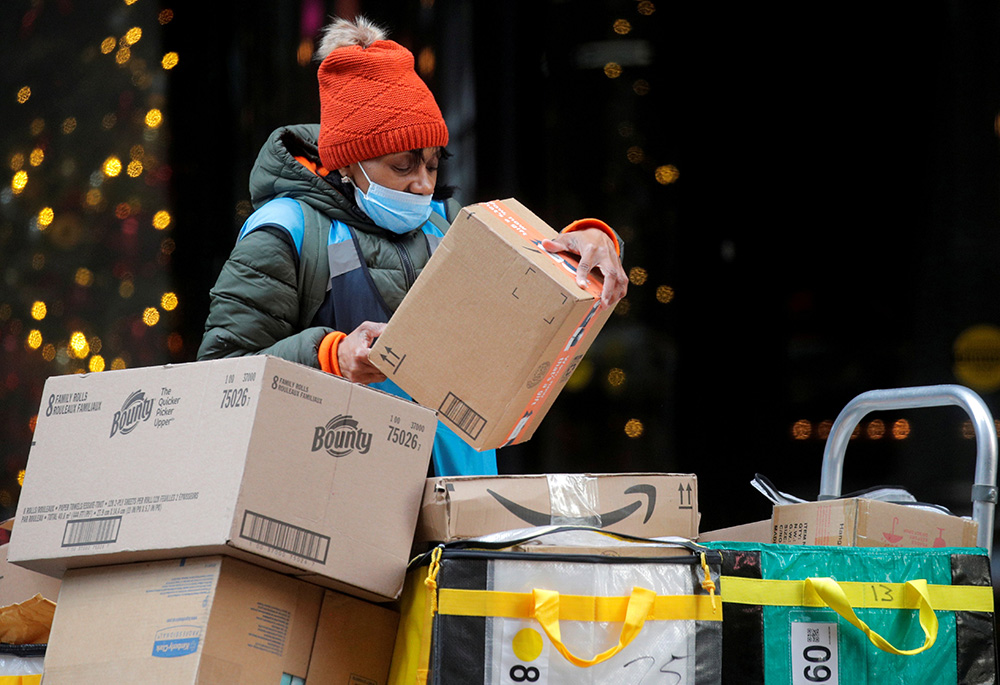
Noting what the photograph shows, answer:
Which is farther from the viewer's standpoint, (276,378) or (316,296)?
(316,296)

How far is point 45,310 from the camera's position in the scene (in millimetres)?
4160

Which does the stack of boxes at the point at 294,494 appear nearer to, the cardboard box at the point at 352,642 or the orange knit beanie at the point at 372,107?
the cardboard box at the point at 352,642

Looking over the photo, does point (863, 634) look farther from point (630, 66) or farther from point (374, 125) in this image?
point (630, 66)

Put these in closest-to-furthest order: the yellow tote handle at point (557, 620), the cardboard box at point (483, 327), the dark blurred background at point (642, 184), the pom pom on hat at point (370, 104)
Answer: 1. the yellow tote handle at point (557, 620)
2. the cardboard box at point (483, 327)
3. the pom pom on hat at point (370, 104)
4. the dark blurred background at point (642, 184)

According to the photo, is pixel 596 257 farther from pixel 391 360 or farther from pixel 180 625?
pixel 180 625

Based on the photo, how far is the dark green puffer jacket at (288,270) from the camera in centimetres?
230

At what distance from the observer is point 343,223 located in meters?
2.47

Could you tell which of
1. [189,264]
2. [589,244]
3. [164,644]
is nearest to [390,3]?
[189,264]

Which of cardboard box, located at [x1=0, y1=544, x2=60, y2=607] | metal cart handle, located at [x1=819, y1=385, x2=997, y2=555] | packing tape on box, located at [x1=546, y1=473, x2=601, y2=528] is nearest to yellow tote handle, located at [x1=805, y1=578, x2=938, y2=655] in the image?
metal cart handle, located at [x1=819, y1=385, x2=997, y2=555]

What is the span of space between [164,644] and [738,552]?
3.02ft

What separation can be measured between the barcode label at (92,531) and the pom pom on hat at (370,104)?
104 centimetres

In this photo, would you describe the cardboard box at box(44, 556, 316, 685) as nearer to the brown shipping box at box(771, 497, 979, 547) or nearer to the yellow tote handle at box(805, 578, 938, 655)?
the yellow tote handle at box(805, 578, 938, 655)

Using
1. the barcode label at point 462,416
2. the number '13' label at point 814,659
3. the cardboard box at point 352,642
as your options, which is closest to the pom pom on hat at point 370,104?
the barcode label at point 462,416

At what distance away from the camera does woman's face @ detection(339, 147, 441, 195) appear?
8.14 ft
